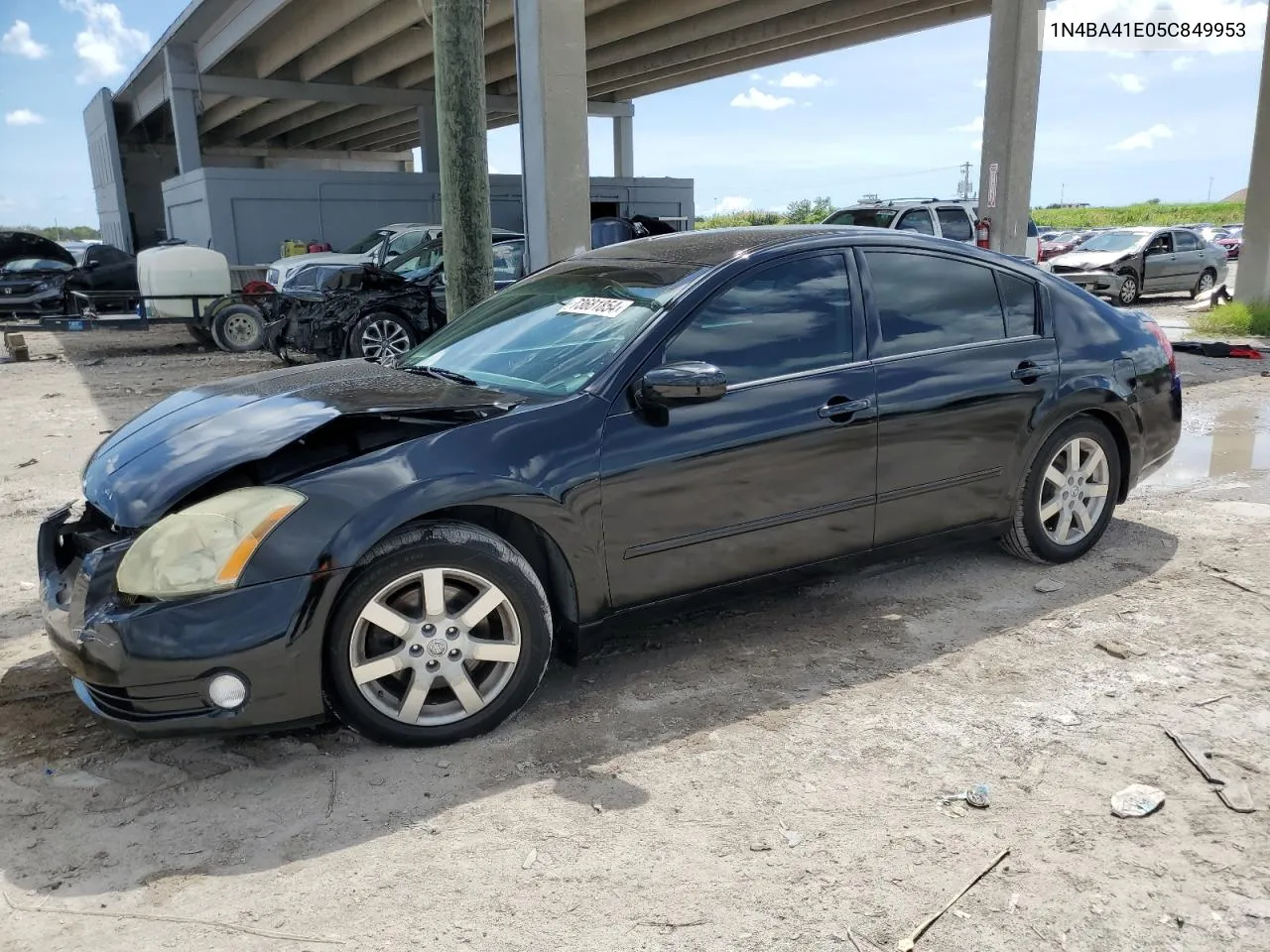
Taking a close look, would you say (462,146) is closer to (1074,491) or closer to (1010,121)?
(1074,491)

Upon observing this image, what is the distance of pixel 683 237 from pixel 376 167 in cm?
5150

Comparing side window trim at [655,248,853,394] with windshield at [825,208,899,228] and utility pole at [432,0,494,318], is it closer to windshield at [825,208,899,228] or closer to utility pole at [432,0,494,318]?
utility pole at [432,0,494,318]

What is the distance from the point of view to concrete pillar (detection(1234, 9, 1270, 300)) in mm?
14852

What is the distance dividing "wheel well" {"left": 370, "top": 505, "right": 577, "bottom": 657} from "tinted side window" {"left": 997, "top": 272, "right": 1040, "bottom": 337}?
2321 mm

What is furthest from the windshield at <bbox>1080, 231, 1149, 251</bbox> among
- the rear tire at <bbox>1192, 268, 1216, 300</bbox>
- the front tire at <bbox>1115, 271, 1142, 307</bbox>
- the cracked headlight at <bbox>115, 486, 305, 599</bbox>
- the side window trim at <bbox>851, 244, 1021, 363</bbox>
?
the cracked headlight at <bbox>115, 486, 305, 599</bbox>

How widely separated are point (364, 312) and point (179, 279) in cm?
457

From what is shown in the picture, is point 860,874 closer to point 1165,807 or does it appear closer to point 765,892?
point 765,892

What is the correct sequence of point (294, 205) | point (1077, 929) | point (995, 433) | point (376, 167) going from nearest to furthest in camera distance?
point (1077, 929), point (995, 433), point (294, 205), point (376, 167)

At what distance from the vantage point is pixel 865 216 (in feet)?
50.1

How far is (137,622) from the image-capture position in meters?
2.80

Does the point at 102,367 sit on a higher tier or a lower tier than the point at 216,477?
lower

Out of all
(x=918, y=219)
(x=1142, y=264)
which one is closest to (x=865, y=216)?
(x=918, y=219)

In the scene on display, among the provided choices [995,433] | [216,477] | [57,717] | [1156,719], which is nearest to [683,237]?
[995,433]

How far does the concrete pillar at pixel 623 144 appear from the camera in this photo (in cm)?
3500
